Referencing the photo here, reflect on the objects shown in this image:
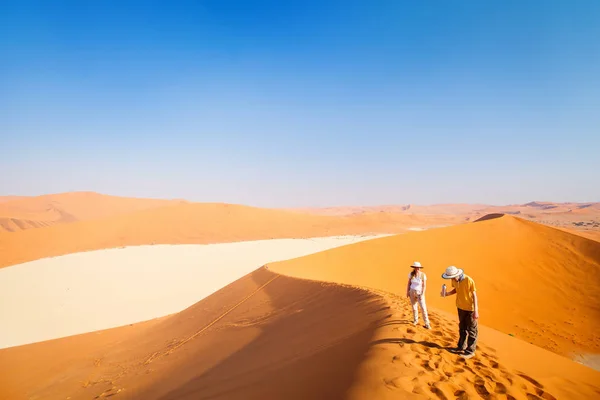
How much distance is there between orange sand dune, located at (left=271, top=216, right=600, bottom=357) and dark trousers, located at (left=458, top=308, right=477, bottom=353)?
268 inches

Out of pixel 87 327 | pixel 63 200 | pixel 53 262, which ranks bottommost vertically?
pixel 87 327

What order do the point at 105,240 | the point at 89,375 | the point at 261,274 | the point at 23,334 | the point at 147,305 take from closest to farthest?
the point at 89,375, the point at 23,334, the point at 261,274, the point at 147,305, the point at 105,240

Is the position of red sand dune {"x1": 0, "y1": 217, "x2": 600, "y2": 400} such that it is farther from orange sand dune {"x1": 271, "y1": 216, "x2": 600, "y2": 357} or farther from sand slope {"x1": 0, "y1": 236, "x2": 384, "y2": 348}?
sand slope {"x1": 0, "y1": 236, "x2": 384, "y2": 348}

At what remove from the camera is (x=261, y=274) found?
15.3 meters

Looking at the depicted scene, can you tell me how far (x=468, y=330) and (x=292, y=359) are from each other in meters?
2.84

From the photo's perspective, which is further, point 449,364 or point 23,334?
point 23,334

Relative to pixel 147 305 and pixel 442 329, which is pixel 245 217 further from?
pixel 442 329

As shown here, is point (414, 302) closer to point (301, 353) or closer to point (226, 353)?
point (301, 353)

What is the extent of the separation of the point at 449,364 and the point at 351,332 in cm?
190

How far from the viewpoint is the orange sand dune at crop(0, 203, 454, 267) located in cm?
3206

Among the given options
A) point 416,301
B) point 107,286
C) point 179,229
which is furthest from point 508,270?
Result: point 179,229

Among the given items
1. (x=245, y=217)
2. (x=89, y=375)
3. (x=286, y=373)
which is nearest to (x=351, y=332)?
(x=286, y=373)

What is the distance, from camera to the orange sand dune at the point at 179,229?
32.1 metres

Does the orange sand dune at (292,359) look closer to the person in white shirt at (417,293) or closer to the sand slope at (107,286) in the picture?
the person in white shirt at (417,293)
